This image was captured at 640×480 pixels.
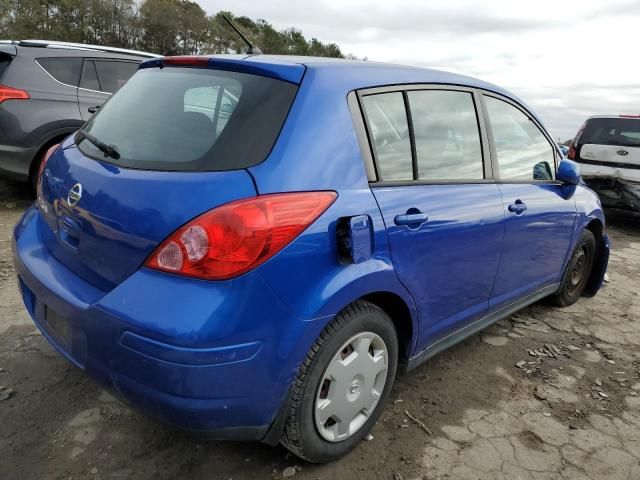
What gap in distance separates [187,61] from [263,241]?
1047 millimetres

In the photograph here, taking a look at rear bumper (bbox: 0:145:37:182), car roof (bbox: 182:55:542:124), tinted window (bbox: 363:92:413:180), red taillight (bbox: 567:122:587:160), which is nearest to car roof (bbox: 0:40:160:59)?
rear bumper (bbox: 0:145:37:182)

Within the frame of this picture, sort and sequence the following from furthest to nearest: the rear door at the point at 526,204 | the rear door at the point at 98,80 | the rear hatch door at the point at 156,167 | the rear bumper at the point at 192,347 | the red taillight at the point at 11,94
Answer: the rear door at the point at 98,80, the red taillight at the point at 11,94, the rear door at the point at 526,204, the rear hatch door at the point at 156,167, the rear bumper at the point at 192,347

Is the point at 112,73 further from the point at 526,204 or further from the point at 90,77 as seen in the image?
the point at 526,204

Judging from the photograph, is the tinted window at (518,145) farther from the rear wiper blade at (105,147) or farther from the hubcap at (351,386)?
the rear wiper blade at (105,147)

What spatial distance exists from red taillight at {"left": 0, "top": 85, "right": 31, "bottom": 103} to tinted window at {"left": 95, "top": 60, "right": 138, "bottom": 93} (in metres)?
0.84

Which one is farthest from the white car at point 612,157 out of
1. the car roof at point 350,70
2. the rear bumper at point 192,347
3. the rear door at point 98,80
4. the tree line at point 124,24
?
the tree line at point 124,24

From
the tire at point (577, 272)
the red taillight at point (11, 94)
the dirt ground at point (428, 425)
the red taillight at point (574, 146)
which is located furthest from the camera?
the red taillight at point (574, 146)

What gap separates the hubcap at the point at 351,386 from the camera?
2023mm

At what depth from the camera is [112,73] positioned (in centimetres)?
608

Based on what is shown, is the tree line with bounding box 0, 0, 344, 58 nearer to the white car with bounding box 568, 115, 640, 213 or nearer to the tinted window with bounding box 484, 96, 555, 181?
the white car with bounding box 568, 115, 640, 213

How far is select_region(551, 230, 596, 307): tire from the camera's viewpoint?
3.88 meters

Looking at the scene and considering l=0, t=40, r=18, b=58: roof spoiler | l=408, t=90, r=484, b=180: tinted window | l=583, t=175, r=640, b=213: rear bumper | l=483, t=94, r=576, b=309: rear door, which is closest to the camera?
l=408, t=90, r=484, b=180: tinted window

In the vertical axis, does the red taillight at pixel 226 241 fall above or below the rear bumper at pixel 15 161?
above

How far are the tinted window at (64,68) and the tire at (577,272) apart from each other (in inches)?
205
